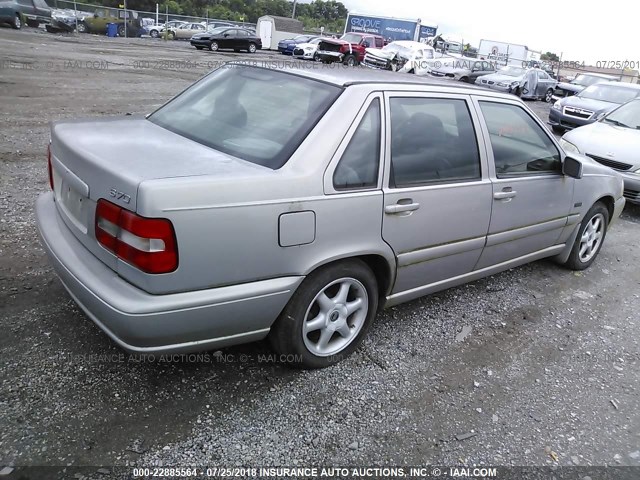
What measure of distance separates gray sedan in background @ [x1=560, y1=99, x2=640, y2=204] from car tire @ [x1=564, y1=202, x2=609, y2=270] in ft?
7.83

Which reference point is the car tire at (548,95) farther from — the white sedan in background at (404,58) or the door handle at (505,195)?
the door handle at (505,195)

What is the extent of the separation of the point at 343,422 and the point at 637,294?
11.2ft

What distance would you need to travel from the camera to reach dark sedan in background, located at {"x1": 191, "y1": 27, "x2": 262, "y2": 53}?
2922cm

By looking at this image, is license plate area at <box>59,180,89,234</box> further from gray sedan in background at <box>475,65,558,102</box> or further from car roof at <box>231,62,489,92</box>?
gray sedan in background at <box>475,65,558,102</box>

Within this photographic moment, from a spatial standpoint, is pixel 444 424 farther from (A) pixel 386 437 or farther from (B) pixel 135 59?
(B) pixel 135 59

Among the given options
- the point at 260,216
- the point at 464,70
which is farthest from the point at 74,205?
the point at 464,70

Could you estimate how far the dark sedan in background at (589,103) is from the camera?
13.2 m

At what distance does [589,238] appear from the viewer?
4.95 metres

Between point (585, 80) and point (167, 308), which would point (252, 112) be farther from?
point (585, 80)

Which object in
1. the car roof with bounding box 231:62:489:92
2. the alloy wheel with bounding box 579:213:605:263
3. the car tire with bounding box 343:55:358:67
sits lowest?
the alloy wheel with bounding box 579:213:605:263

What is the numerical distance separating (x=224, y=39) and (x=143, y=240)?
98.9 feet

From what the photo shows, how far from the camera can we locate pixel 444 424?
2.74 meters

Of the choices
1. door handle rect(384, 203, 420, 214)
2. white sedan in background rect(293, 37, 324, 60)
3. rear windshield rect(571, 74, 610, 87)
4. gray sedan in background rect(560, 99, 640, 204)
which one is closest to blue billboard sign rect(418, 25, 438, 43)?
white sedan in background rect(293, 37, 324, 60)

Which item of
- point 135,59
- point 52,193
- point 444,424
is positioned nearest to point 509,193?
point 444,424
